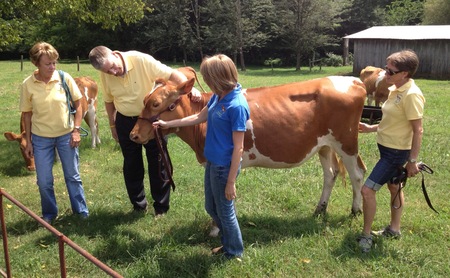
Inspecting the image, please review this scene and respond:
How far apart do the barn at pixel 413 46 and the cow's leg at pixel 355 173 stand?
24.4m

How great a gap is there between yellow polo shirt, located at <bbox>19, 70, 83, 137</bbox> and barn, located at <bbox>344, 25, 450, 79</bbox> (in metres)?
25.9

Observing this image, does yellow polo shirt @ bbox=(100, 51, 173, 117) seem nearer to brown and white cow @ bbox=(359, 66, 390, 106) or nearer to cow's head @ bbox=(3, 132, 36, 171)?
cow's head @ bbox=(3, 132, 36, 171)

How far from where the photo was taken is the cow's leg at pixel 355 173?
16.0ft

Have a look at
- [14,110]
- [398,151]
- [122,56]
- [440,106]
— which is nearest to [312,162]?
[398,151]

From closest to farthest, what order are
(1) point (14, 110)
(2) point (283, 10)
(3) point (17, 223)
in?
(3) point (17, 223) < (1) point (14, 110) < (2) point (283, 10)

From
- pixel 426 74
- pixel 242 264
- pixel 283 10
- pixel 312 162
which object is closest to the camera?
pixel 242 264

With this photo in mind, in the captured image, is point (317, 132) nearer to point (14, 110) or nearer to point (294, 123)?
point (294, 123)

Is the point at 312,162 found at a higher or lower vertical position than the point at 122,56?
lower

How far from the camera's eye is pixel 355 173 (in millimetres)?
4953

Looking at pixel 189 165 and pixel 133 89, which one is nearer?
pixel 133 89

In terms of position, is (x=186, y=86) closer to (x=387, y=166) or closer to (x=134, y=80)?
(x=134, y=80)

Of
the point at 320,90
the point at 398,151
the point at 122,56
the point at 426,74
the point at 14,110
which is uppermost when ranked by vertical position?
the point at 122,56

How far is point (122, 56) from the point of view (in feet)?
15.5

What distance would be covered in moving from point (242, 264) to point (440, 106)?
430 inches
